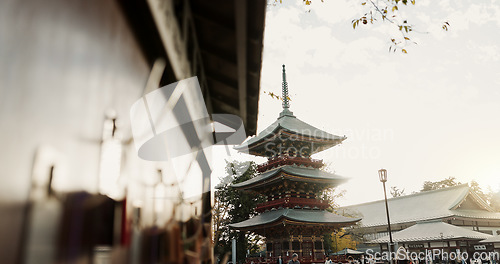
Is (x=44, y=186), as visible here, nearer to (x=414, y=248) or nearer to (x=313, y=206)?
(x=313, y=206)

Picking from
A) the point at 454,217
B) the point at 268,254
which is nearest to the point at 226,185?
the point at 268,254

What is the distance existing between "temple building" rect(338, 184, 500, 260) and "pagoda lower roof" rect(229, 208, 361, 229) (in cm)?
391

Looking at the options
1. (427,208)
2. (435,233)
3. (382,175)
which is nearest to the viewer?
(382,175)

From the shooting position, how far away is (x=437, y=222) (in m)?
28.8

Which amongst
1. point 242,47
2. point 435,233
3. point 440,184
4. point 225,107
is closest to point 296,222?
point 435,233

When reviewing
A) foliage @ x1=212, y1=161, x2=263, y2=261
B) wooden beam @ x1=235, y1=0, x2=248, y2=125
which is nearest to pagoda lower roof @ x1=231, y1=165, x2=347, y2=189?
foliage @ x1=212, y1=161, x2=263, y2=261

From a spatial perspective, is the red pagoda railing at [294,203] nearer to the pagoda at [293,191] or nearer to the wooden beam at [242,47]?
the pagoda at [293,191]

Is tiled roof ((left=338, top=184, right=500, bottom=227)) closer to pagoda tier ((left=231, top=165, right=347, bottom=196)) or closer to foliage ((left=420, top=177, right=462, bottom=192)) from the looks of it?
pagoda tier ((left=231, top=165, right=347, bottom=196))

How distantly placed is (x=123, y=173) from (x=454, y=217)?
32.5 metres

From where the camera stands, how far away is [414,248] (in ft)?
90.4

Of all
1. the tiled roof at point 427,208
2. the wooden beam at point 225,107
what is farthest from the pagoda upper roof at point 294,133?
the wooden beam at point 225,107

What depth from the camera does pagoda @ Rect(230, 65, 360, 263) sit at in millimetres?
21797

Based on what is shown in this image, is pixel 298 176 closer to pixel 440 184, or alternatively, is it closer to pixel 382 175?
pixel 382 175

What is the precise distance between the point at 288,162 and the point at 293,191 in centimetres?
198
